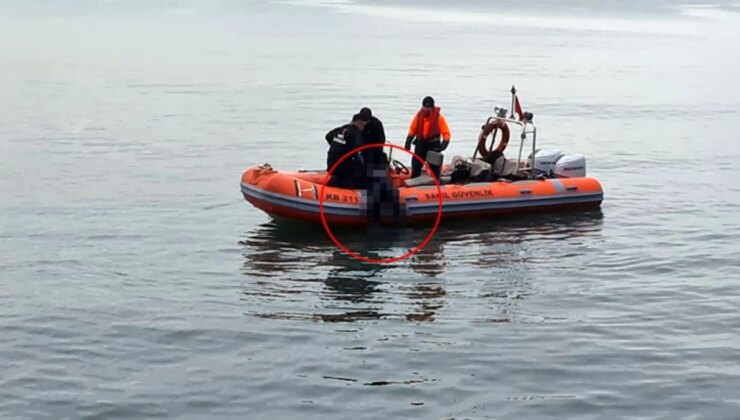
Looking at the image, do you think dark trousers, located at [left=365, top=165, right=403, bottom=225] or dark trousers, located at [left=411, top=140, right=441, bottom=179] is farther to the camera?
dark trousers, located at [left=411, top=140, right=441, bottom=179]

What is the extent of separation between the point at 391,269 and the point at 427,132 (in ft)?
11.3

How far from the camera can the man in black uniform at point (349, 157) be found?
14617mm

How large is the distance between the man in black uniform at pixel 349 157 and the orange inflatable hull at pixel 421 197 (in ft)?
0.84

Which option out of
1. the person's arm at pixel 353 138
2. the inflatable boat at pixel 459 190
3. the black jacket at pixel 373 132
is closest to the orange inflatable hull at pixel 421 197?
the inflatable boat at pixel 459 190

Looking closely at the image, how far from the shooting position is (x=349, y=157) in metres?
14.9

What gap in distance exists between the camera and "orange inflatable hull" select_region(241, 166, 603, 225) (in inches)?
579

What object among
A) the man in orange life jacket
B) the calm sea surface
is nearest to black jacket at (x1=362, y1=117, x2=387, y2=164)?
the man in orange life jacket

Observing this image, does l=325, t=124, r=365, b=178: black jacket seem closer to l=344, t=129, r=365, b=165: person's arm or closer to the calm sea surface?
l=344, t=129, r=365, b=165: person's arm

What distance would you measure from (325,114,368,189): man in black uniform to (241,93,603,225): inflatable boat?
0.74ft

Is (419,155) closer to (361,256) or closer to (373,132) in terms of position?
(373,132)

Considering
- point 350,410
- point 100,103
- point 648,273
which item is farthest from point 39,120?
point 350,410

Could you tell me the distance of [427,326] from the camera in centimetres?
1097

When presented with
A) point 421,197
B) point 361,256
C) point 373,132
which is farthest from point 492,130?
point 361,256

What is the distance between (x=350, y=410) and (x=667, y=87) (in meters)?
33.2
